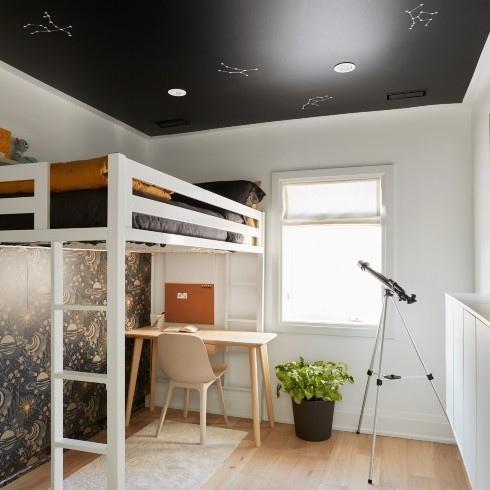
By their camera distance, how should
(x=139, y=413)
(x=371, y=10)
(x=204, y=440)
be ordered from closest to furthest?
(x=371, y=10), (x=204, y=440), (x=139, y=413)

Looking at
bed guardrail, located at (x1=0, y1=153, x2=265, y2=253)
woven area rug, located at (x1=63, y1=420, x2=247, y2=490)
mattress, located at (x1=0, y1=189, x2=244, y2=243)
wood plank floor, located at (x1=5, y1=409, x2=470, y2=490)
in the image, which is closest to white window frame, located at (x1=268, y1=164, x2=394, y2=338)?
wood plank floor, located at (x1=5, y1=409, x2=470, y2=490)

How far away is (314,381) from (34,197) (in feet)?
7.65

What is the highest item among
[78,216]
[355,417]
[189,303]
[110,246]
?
[78,216]

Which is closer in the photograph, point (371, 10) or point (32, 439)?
point (371, 10)

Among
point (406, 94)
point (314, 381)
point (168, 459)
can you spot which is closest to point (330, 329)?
point (314, 381)

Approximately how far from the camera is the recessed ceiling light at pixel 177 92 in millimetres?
3180

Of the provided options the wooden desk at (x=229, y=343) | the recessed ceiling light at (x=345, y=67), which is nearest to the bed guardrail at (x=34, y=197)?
the wooden desk at (x=229, y=343)

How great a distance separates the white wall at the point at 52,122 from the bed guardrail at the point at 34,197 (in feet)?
2.94

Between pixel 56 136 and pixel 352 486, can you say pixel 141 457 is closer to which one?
pixel 352 486

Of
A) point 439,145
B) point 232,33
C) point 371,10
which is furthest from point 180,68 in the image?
point 439,145

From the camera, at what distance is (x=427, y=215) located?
11.8 feet

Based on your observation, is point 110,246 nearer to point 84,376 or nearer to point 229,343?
point 84,376

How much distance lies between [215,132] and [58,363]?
2599 millimetres

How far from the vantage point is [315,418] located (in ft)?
11.3
